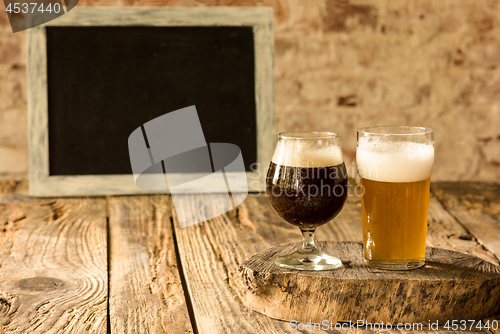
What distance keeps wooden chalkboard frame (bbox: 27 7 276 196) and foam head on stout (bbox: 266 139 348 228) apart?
3.46 feet

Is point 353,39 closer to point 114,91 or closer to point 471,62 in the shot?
point 471,62

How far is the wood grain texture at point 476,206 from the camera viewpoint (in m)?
1.61

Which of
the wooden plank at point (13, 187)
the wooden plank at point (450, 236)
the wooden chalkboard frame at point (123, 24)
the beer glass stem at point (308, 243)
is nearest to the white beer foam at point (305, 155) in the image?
the beer glass stem at point (308, 243)

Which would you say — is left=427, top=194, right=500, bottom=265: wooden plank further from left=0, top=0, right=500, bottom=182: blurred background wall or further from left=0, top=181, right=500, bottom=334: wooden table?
left=0, top=0, right=500, bottom=182: blurred background wall

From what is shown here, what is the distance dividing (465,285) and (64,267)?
94 centimetres

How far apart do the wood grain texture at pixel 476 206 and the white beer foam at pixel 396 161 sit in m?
0.52

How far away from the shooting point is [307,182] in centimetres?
108

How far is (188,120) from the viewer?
216 cm

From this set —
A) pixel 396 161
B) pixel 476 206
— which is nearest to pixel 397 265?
pixel 396 161

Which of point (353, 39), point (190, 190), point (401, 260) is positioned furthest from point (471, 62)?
point (401, 260)

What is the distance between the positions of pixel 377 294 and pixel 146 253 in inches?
27.0

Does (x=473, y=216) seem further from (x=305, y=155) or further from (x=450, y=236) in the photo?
(x=305, y=155)

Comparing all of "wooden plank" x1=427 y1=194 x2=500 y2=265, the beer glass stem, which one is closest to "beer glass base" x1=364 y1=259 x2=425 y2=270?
the beer glass stem

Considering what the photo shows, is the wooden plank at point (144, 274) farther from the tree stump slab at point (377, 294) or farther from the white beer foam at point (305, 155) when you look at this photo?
the white beer foam at point (305, 155)
